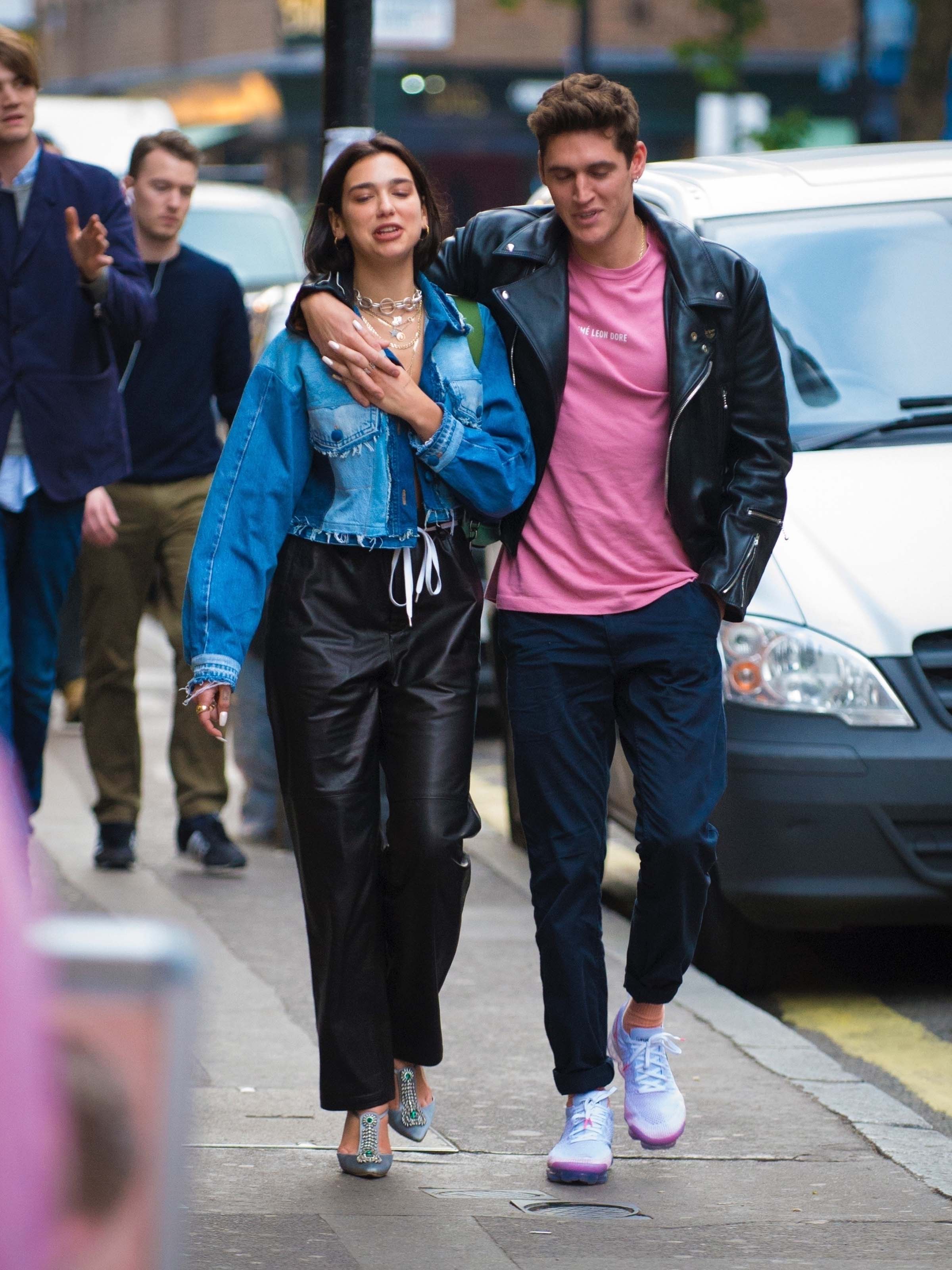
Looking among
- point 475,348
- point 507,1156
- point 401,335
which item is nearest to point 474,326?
point 475,348

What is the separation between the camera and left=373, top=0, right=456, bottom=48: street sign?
553 inches

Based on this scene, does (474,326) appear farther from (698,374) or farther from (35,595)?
(35,595)

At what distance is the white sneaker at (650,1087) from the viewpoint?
4266mm

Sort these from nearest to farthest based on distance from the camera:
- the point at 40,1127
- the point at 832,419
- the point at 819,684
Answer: the point at 40,1127 < the point at 819,684 < the point at 832,419

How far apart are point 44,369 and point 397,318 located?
1.77m

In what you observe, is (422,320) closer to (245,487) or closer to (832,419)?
(245,487)

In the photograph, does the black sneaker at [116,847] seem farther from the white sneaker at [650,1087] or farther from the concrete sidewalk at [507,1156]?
the white sneaker at [650,1087]

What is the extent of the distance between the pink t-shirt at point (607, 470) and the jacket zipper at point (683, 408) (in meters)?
0.02

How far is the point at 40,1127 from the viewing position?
1.36 m

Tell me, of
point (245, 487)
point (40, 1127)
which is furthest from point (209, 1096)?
point (40, 1127)

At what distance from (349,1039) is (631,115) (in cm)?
181

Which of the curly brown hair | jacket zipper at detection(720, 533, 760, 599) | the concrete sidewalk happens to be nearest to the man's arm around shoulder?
jacket zipper at detection(720, 533, 760, 599)

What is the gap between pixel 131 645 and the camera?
6.91 m

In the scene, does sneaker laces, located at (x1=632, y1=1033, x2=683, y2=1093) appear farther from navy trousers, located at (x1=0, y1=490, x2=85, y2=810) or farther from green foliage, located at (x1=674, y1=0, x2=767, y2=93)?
green foliage, located at (x1=674, y1=0, x2=767, y2=93)
